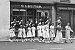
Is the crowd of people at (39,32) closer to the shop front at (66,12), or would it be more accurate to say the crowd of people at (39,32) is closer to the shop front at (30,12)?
the shop front at (30,12)

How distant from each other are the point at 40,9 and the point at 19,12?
2553 mm

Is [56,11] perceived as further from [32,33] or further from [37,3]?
[32,33]

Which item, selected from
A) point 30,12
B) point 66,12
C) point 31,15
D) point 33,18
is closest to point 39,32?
point 33,18

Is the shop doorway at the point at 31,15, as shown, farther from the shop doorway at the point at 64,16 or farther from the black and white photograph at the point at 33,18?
the shop doorway at the point at 64,16

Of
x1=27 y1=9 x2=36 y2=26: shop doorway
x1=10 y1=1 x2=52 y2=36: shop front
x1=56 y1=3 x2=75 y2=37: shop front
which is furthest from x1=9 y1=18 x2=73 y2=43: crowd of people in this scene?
x1=56 y1=3 x2=75 y2=37: shop front

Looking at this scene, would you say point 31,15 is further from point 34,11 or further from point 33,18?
point 34,11

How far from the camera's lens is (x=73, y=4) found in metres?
23.5

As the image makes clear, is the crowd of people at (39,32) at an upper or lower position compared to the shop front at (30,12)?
lower

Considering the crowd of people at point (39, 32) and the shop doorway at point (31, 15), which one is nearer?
the crowd of people at point (39, 32)

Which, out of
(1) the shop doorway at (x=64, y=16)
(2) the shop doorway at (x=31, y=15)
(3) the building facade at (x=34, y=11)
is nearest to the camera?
(3) the building facade at (x=34, y=11)

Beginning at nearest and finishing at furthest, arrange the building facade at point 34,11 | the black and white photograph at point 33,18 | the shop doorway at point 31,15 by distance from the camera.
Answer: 1. the black and white photograph at point 33,18
2. the building facade at point 34,11
3. the shop doorway at point 31,15

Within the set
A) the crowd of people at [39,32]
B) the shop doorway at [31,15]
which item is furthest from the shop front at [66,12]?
the crowd of people at [39,32]

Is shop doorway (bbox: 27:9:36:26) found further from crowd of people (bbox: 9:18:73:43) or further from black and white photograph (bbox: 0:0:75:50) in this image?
crowd of people (bbox: 9:18:73:43)

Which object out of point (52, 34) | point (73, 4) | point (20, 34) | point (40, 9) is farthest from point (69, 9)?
point (20, 34)
